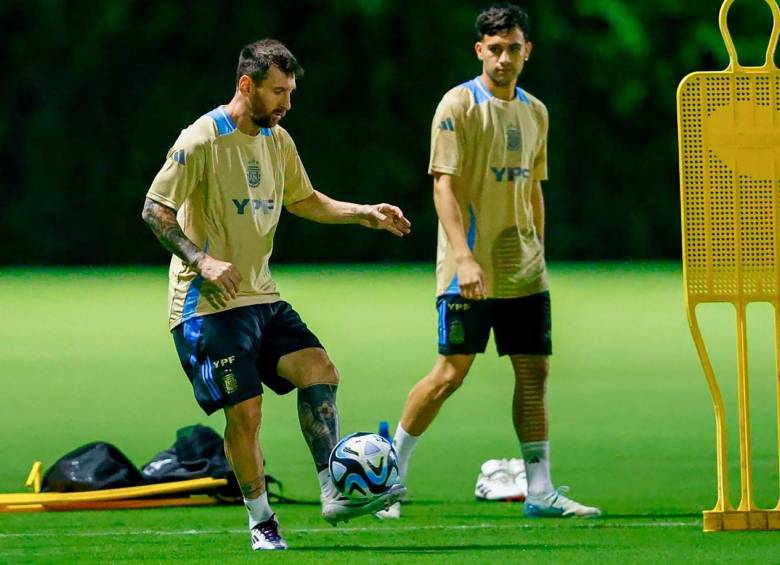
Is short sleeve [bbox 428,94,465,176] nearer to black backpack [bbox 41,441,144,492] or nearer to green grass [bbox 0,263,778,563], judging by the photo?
green grass [bbox 0,263,778,563]

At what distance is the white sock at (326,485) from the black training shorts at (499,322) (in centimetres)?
137

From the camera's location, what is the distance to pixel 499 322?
28.5 feet

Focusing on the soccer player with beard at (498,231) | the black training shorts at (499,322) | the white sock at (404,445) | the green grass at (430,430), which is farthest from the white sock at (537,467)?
the white sock at (404,445)

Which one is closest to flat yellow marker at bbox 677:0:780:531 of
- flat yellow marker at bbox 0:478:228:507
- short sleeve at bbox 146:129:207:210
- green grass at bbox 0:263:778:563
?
green grass at bbox 0:263:778:563

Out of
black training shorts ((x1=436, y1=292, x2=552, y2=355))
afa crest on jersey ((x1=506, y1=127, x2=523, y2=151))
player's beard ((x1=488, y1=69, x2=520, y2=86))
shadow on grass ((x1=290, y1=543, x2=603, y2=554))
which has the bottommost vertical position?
shadow on grass ((x1=290, y1=543, x2=603, y2=554))

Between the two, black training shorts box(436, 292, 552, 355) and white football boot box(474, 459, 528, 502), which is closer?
black training shorts box(436, 292, 552, 355)

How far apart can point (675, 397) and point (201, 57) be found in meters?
19.8

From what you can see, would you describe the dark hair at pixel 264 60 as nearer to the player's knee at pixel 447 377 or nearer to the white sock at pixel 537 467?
the player's knee at pixel 447 377

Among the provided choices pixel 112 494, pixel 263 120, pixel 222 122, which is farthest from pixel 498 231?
pixel 112 494

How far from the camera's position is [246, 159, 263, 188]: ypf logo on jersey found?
7.47m

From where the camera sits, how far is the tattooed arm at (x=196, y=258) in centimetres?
706

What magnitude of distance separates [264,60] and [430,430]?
5.11 m

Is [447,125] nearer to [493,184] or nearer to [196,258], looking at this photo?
[493,184]

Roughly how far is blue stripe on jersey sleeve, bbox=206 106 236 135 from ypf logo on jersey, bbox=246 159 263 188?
15 cm
